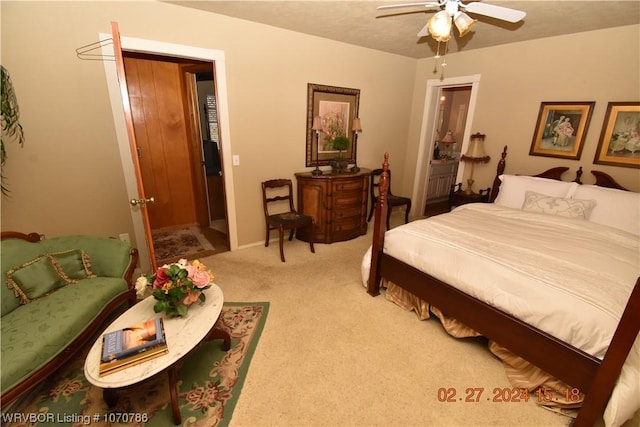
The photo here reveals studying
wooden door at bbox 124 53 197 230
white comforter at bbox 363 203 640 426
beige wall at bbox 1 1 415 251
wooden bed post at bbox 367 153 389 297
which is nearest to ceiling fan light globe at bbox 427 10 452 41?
wooden bed post at bbox 367 153 389 297

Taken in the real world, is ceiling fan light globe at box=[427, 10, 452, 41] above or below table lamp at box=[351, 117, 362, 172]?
above

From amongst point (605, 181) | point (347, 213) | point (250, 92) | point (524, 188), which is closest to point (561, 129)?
point (605, 181)

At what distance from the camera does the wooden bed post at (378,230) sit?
2.36 metres

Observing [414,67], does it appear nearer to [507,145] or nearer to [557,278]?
[507,145]

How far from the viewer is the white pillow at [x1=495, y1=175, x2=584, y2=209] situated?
117 inches

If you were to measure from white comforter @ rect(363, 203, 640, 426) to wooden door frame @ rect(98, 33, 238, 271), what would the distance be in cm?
190

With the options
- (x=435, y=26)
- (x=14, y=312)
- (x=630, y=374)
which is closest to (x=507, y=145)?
(x=435, y=26)

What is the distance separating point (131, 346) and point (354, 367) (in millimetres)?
1321

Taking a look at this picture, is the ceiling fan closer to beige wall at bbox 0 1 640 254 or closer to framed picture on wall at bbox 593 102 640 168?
beige wall at bbox 0 1 640 254

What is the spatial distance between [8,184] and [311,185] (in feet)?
9.01

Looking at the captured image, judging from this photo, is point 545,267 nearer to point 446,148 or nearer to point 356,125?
point 356,125

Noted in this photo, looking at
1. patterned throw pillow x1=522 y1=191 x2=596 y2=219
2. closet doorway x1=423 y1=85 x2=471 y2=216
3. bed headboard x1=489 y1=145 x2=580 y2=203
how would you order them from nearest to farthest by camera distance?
patterned throw pillow x1=522 y1=191 x2=596 y2=219 < bed headboard x1=489 y1=145 x2=580 y2=203 < closet doorway x1=423 y1=85 x2=471 y2=216

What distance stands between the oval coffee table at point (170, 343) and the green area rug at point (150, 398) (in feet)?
0.23

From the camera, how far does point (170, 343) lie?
151 centimetres
